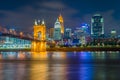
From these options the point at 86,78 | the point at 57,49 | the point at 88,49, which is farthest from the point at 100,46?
the point at 86,78

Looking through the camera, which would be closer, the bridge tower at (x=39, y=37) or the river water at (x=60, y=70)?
the river water at (x=60, y=70)

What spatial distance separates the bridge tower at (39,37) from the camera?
284 feet

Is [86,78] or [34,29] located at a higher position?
[34,29]

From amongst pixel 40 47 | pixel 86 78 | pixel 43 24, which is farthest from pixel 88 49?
pixel 86 78

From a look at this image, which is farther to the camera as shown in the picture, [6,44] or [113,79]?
[6,44]

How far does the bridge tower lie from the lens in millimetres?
86562

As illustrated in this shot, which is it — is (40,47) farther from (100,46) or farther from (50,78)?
(50,78)

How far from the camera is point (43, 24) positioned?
333 ft

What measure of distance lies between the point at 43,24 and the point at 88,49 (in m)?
24.8

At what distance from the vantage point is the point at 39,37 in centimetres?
9244

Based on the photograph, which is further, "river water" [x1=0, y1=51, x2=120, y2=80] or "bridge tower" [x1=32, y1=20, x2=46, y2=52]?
"bridge tower" [x1=32, y1=20, x2=46, y2=52]

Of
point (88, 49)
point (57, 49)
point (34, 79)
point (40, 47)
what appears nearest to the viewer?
point (34, 79)

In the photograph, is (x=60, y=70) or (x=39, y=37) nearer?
(x=60, y=70)

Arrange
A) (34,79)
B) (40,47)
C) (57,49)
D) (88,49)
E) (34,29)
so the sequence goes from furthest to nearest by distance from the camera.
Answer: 1. (88,49)
2. (57,49)
3. (34,29)
4. (40,47)
5. (34,79)
